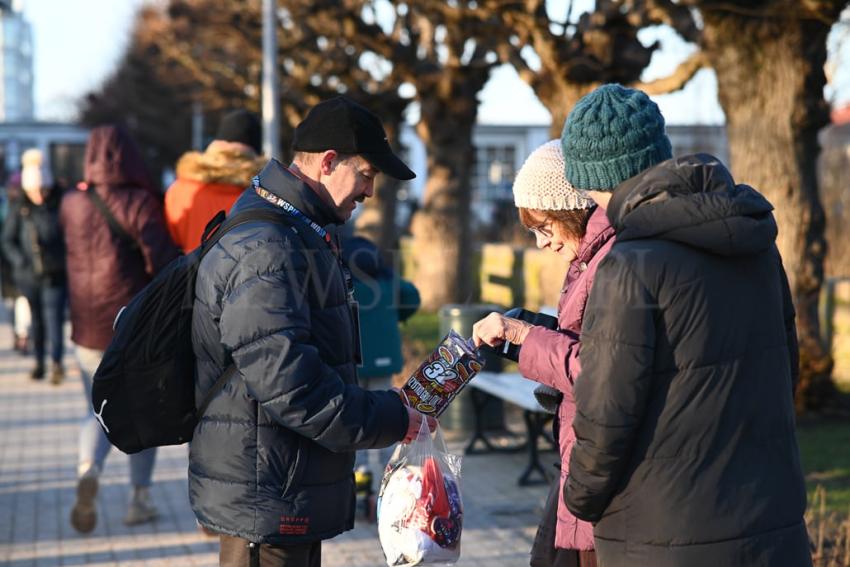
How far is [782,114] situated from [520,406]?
298cm

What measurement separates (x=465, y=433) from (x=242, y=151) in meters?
3.88

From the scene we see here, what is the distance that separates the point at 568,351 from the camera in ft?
10.6

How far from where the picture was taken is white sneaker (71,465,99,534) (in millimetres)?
6645

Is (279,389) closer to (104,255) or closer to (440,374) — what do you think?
(440,374)

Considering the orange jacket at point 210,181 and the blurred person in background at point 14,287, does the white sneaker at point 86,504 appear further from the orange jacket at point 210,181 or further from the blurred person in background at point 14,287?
the blurred person in background at point 14,287

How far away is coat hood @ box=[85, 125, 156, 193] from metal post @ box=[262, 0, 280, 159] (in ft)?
30.9

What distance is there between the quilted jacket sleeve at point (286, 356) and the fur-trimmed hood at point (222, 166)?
→ 293cm

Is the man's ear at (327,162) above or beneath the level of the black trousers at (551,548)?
above

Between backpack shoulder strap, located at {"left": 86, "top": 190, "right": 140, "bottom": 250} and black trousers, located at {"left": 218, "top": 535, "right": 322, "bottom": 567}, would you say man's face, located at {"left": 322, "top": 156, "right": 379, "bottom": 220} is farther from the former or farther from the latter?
backpack shoulder strap, located at {"left": 86, "top": 190, "right": 140, "bottom": 250}

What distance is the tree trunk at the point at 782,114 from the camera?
9.16 metres

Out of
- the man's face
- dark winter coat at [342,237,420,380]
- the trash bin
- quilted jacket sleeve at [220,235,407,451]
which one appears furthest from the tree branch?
quilted jacket sleeve at [220,235,407,451]

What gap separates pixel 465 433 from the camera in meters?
9.55

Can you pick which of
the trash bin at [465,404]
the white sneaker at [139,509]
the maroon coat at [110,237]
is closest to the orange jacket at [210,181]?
the maroon coat at [110,237]

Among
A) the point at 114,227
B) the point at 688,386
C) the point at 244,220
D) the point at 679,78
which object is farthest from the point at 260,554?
the point at 679,78
